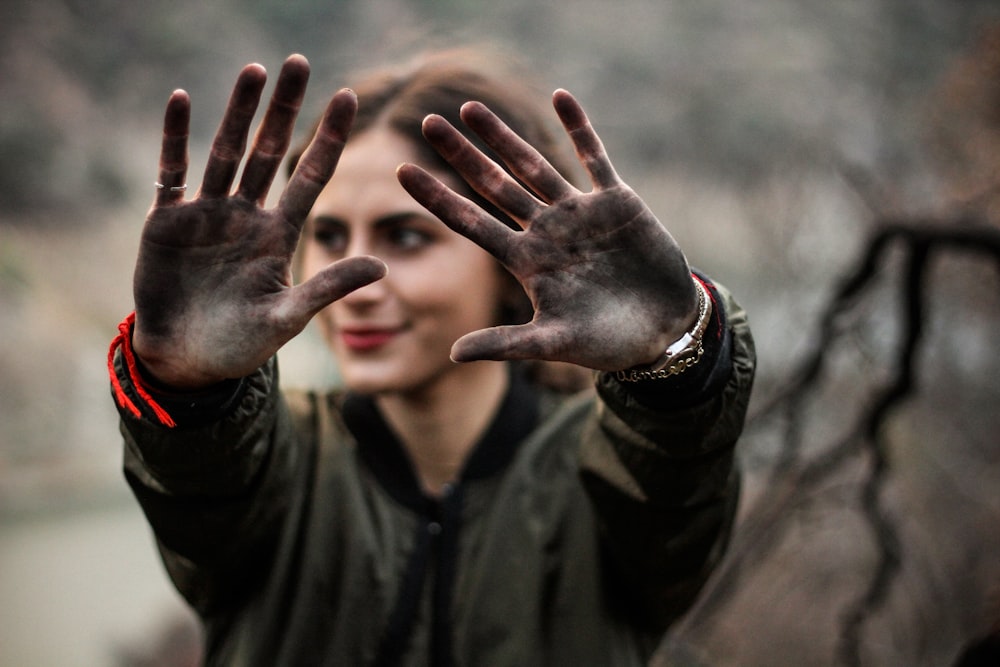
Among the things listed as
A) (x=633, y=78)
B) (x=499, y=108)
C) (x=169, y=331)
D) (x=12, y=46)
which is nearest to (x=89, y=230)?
(x=12, y=46)

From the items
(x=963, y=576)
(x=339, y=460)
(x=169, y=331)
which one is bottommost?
(x=963, y=576)

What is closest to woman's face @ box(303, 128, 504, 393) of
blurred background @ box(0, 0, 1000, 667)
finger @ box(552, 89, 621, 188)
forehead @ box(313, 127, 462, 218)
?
forehead @ box(313, 127, 462, 218)

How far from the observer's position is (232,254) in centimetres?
83

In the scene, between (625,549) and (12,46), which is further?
(12,46)

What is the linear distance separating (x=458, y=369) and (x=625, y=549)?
17.1 inches

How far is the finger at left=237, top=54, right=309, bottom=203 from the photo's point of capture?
0.82 meters

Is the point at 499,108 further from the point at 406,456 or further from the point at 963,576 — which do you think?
the point at 963,576

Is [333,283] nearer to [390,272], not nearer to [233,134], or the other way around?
[233,134]

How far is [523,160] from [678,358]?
28 centimetres

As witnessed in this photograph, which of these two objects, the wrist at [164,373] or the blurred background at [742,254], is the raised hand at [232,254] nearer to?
the wrist at [164,373]

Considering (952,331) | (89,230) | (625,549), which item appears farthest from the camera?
(89,230)

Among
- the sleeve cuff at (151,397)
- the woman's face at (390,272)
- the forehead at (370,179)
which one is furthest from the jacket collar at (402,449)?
the sleeve cuff at (151,397)

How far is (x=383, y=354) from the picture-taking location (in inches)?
47.6

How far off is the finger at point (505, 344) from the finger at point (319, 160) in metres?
0.25
